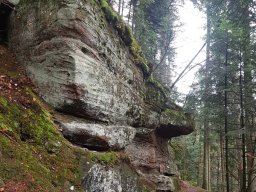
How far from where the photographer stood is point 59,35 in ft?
26.4

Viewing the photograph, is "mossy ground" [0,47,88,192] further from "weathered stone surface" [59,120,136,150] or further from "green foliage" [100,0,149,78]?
"green foliage" [100,0,149,78]

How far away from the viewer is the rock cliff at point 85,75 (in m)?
7.64

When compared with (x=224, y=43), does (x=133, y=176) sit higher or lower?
lower

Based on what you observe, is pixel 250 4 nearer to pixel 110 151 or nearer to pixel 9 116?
pixel 110 151

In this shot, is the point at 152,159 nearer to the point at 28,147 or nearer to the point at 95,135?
the point at 95,135

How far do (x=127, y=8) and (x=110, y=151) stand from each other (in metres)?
13.9

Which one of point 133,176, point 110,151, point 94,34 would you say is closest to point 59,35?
point 94,34

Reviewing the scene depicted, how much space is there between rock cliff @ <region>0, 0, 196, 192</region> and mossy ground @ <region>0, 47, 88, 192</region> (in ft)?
0.89

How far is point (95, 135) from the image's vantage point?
8078 millimetres

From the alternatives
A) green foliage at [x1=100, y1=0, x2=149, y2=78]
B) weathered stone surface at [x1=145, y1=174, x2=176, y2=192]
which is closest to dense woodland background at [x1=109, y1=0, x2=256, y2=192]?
green foliage at [x1=100, y1=0, x2=149, y2=78]

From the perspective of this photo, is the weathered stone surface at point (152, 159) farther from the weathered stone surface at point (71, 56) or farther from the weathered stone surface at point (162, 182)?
the weathered stone surface at point (71, 56)

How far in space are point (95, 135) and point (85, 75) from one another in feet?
5.94

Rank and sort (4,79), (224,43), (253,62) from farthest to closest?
(224,43), (253,62), (4,79)

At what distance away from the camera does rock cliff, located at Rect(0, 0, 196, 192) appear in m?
7.64
